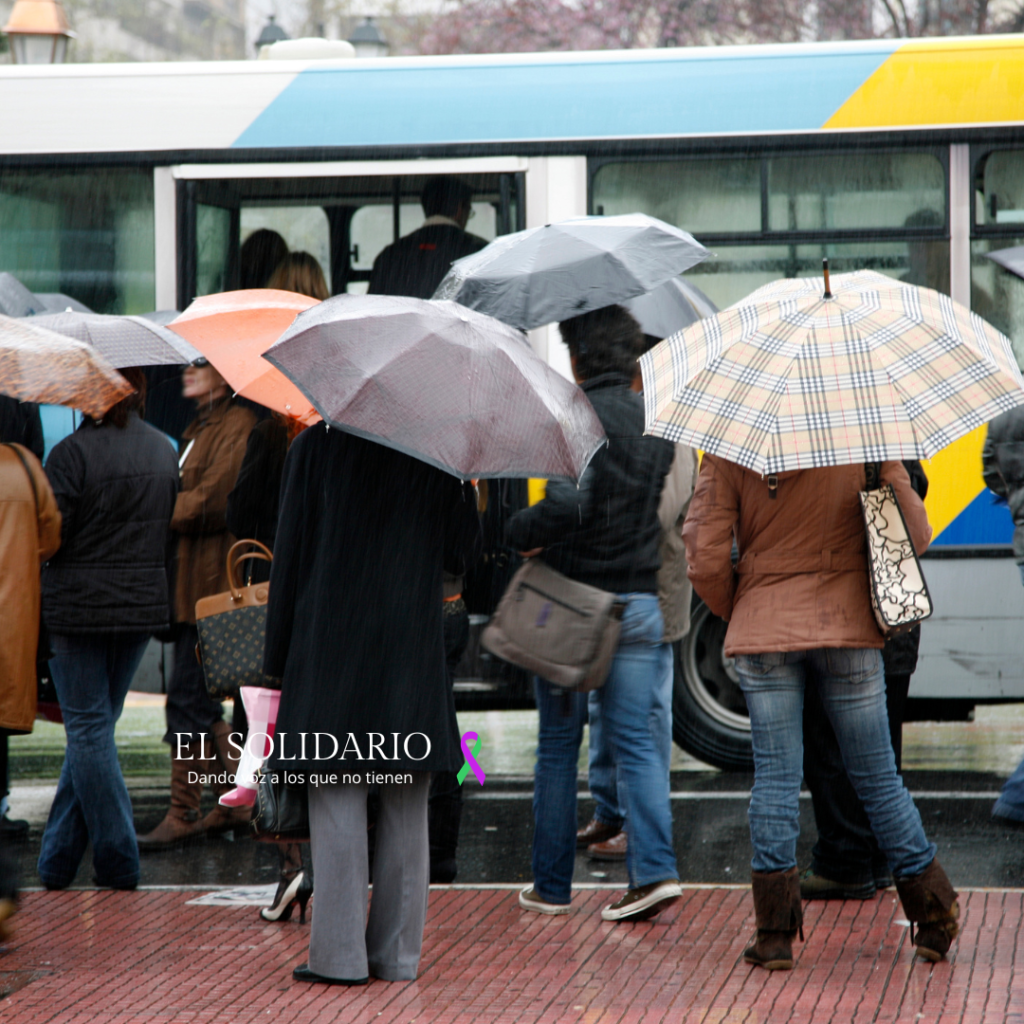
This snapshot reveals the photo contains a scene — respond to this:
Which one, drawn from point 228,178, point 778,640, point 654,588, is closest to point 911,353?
point 778,640

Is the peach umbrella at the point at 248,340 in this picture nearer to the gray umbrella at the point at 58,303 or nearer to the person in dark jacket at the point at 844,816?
the gray umbrella at the point at 58,303

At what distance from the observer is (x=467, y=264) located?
566 cm

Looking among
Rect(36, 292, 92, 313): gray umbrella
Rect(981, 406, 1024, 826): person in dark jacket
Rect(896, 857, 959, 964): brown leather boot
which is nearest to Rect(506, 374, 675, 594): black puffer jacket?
Rect(896, 857, 959, 964): brown leather boot

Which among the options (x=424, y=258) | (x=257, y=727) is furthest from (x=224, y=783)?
(x=424, y=258)

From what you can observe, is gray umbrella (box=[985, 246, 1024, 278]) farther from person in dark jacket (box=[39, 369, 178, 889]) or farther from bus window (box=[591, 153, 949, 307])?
person in dark jacket (box=[39, 369, 178, 889])

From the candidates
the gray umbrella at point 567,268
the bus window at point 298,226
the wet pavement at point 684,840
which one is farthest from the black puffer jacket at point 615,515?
the bus window at point 298,226

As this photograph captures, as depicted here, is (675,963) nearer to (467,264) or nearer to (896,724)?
(896,724)

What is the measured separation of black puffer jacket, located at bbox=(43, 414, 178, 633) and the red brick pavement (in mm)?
1039

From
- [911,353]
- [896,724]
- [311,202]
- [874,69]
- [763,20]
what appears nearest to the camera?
[911,353]

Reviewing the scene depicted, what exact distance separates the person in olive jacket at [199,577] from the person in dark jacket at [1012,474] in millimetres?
3032

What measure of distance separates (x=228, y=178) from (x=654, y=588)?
365cm

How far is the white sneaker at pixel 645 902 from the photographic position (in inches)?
198

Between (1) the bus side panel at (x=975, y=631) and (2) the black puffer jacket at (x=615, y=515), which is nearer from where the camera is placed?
(2) the black puffer jacket at (x=615, y=515)

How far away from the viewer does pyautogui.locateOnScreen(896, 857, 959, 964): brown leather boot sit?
4.48m
